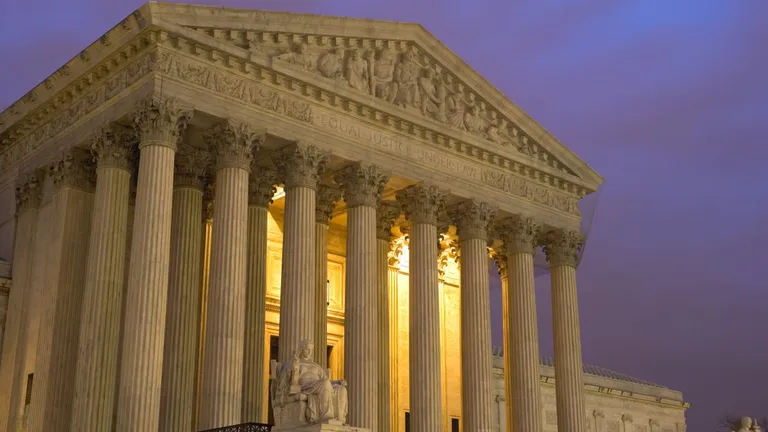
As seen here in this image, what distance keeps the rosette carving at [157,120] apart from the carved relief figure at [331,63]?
5.77 metres

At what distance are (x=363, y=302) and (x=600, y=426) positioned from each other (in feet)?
91.8

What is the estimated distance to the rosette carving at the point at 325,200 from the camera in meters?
34.3

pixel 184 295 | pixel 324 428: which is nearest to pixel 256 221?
pixel 184 295

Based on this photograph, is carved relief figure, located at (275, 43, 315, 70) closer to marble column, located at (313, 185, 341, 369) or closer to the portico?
the portico

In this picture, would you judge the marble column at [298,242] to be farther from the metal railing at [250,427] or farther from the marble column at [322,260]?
the metal railing at [250,427]

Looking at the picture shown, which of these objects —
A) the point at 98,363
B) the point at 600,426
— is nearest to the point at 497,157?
the point at 98,363

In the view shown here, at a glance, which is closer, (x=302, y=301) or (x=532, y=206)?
(x=302, y=301)

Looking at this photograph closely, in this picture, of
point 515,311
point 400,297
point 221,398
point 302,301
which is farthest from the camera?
point 400,297

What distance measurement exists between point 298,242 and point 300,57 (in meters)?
5.92

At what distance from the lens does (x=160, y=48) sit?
2744 centimetres

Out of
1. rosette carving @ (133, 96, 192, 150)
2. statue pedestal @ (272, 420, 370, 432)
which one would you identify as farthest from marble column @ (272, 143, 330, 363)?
statue pedestal @ (272, 420, 370, 432)

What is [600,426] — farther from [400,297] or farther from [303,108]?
[303,108]

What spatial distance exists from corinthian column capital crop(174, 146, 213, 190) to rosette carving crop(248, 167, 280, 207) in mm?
1677

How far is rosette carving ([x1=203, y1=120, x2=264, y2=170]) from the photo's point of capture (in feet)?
94.4
